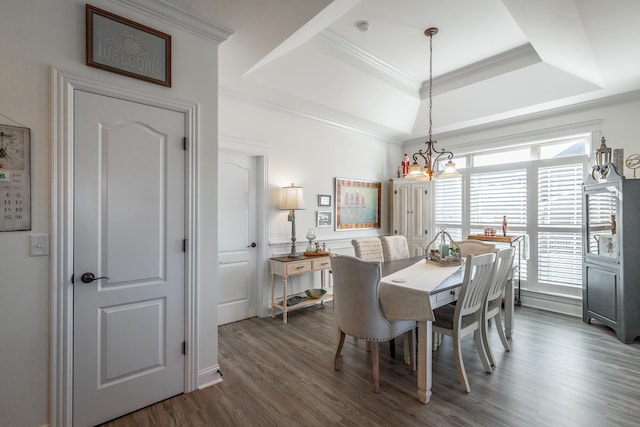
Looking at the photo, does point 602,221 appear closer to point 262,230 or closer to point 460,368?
point 460,368

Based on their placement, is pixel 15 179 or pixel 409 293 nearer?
pixel 15 179

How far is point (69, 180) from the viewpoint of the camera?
183 centimetres

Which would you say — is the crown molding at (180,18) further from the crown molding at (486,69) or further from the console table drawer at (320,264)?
the crown molding at (486,69)

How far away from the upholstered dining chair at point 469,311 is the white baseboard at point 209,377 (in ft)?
5.89

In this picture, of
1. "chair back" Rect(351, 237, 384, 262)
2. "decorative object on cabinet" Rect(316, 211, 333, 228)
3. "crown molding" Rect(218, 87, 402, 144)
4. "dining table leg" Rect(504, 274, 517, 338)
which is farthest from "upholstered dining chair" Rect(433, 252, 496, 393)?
"crown molding" Rect(218, 87, 402, 144)

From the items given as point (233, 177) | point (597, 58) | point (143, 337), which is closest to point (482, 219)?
point (597, 58)

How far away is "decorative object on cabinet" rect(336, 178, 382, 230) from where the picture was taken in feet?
16.2

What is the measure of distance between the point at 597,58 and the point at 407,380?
12.0 feet

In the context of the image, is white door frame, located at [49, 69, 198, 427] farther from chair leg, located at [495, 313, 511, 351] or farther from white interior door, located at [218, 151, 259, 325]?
chair leg, located at [495, 313, 511, 351]

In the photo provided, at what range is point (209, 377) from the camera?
2416 mm

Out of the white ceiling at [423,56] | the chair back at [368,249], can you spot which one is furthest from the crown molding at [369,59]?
the chair back at [368,249]

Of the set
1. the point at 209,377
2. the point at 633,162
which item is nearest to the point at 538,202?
the point at 633,162

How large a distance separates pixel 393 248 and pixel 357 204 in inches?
53.6

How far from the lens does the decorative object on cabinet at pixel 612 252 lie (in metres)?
3.30
